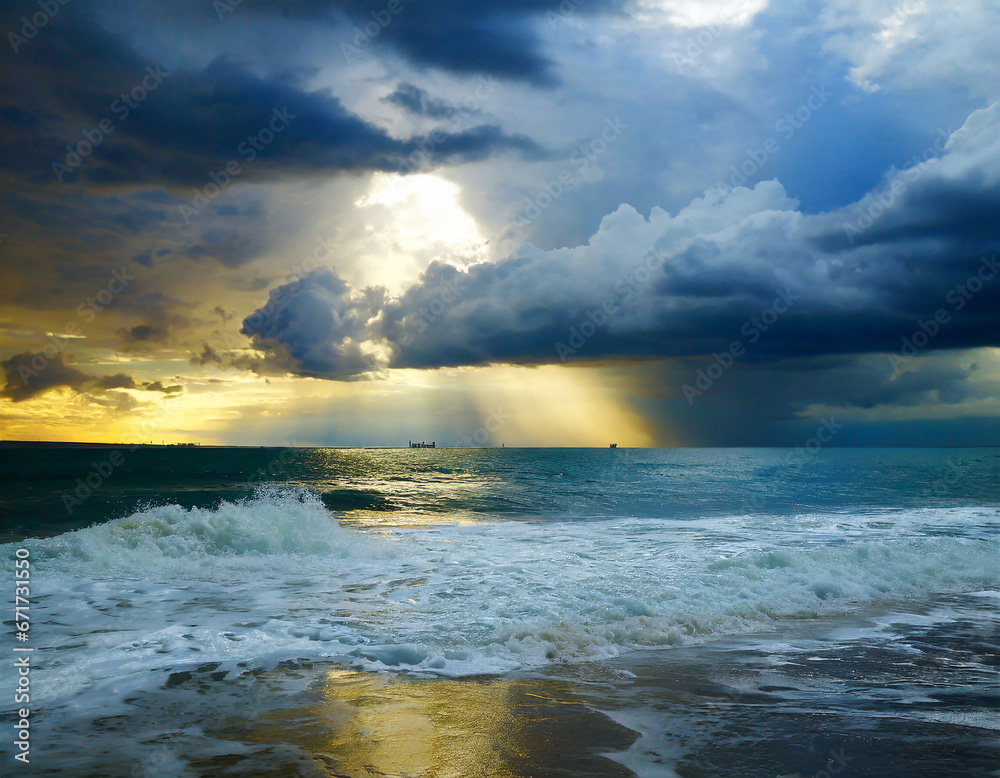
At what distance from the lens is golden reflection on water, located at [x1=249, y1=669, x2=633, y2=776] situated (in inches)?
218

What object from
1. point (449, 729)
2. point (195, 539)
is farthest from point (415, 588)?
point (195, 539)

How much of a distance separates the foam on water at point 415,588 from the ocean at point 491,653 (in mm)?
73

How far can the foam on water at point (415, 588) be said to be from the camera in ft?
29.5

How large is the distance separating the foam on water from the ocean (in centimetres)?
7

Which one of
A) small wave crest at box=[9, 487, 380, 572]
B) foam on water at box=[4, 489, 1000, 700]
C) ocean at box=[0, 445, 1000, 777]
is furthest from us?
small wave crest at box=[9, 487, 380, 572]

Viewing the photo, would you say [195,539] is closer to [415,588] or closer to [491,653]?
[415,588]

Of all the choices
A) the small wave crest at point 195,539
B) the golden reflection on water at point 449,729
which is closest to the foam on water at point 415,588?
the small wave crest at point 195,539

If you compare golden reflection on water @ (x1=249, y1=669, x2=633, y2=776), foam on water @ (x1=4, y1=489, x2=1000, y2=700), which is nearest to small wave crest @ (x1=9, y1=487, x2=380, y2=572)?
foam on water @ (x1=4, y1=489, x2=1000, y2=700)

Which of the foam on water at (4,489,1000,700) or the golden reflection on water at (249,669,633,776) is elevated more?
the golden reflection on water at (249,669,633,776)

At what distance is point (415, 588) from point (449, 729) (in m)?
7.10

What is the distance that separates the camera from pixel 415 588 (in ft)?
43.4

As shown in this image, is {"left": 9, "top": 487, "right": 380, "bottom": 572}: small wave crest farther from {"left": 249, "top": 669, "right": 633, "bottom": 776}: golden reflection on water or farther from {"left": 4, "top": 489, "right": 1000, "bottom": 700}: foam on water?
{"left": 249, "top": 669, "right": 633, "bottom": 776}: golden reflection on water

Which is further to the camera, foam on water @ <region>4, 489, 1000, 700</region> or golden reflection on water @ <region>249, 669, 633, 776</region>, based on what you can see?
foam on water @ <region>4, 489, 1000, 700</region>

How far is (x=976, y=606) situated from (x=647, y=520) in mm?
15464
